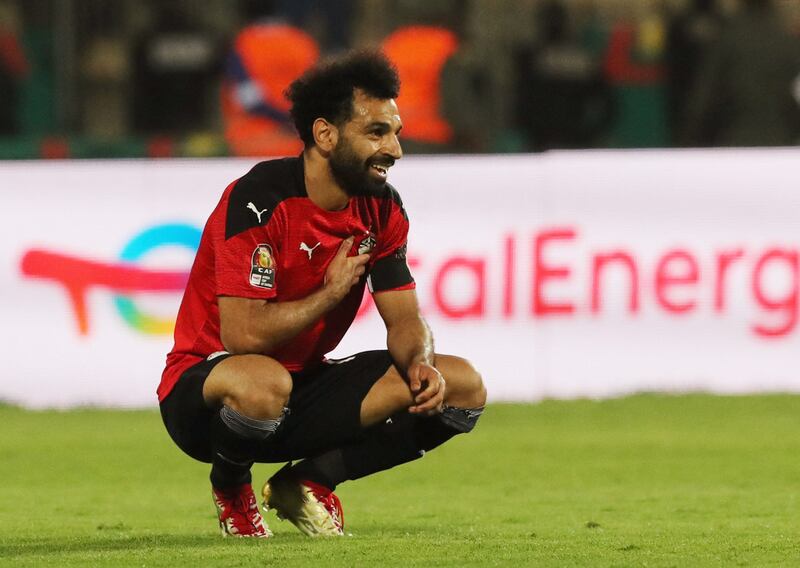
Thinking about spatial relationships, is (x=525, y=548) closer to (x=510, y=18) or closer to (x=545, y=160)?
(x=545, y=160)

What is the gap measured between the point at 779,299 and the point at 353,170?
194 inches

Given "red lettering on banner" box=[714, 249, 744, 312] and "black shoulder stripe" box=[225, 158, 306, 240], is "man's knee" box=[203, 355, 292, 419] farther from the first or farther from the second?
"red lettering on banner" box=[714, 249, 744, 312]

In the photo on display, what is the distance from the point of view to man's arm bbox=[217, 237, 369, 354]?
5527mm

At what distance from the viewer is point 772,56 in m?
11.6

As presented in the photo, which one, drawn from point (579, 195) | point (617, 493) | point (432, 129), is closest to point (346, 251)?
point (617, 493)

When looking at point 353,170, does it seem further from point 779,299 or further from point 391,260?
point 779,299

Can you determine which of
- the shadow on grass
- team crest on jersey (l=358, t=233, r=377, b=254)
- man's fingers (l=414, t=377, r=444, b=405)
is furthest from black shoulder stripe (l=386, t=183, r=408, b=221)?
the shadow on grass

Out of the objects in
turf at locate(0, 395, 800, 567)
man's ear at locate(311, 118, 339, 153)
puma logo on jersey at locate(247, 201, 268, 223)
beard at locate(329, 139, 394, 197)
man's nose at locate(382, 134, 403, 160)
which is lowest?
turf at locate(0, 395, 800, 567)

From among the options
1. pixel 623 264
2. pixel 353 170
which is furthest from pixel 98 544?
pixel 623 264

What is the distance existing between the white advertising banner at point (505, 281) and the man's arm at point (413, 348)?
4037mm

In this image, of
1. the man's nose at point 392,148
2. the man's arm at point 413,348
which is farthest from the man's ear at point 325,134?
the man's arm at point 413,348

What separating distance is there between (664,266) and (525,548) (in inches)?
193

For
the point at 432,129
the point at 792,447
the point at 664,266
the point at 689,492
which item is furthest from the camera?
the point at 432,129

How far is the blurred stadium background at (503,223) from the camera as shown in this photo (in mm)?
8125
